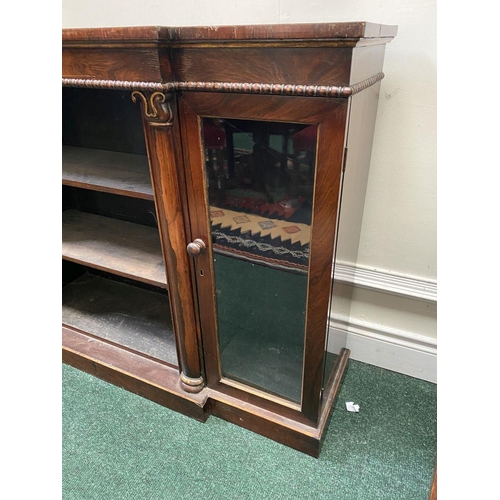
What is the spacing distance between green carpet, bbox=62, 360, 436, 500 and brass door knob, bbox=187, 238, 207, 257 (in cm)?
55

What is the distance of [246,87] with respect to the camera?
0.67 m

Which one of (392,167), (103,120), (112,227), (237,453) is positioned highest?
(103,120)

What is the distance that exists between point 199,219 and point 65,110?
80cm

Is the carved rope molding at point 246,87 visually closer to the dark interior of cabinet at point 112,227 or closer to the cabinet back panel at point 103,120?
the dark interior of cabinet at point 112,227

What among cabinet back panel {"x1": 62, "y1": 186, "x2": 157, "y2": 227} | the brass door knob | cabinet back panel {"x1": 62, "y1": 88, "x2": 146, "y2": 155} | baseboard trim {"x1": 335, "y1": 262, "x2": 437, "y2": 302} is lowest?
baseboard trim {"x1": 335, "y1": 262, "x2": 437, "y2": 302}

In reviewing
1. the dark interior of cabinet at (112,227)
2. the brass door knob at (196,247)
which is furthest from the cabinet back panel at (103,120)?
the brass door knob at (196,247)

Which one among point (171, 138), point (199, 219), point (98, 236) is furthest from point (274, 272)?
point (98, 236)

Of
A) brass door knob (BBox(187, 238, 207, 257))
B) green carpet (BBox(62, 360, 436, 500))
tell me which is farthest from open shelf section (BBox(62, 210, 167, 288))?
green carpet (BBox(62, 360, 436, 500))

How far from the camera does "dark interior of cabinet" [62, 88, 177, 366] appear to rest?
112 cm

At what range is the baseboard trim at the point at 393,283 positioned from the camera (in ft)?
3.66

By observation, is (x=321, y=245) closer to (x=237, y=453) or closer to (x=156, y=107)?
(x=156, y=107)

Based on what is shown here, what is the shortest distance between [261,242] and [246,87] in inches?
13.0

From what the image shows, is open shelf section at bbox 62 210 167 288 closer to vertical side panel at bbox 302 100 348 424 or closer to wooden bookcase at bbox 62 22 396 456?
wooden bookcase at bbox 62 22 396 456

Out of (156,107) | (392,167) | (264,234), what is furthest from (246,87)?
(392,167)
